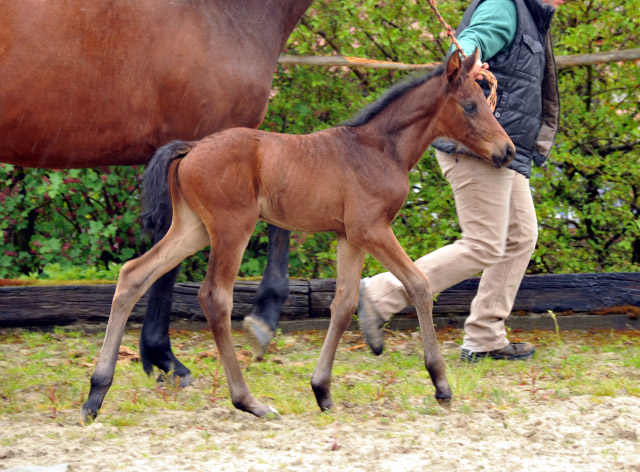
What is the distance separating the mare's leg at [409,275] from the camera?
3.53 metres

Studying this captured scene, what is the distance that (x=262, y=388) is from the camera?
4184mm

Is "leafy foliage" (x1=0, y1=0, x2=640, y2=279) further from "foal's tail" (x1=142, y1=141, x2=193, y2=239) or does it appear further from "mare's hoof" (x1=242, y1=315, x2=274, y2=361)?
"foal's tail" (x1=142, y1=141, x2=193, y2=239)

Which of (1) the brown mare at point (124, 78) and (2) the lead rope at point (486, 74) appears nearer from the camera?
(2) the lead rope at point (486, 74)

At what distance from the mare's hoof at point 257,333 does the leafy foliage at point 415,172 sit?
5.13 feet

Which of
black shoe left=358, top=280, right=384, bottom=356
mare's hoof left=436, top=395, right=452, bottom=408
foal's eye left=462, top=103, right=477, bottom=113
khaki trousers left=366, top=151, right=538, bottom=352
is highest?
foal's eye left=462, top=103, right=477, bottom=113

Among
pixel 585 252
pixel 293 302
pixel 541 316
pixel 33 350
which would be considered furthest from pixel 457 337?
pixel 33 350

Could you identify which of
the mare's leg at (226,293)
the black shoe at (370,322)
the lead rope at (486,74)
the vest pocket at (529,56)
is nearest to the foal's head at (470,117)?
the lead rope at (486,74)

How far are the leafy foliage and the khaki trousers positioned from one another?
45.8 inches

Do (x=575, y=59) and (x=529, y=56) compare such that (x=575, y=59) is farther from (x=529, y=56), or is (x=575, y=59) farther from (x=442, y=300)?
(x=442, y=300)

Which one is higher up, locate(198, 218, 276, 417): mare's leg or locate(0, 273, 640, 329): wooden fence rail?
locate(198, 218, 276, 417): mare's leg

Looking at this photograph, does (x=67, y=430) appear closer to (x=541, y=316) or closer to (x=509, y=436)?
(x=509, y=436)

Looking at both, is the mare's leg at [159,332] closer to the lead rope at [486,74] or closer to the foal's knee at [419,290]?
the foal's knee at [419,290]

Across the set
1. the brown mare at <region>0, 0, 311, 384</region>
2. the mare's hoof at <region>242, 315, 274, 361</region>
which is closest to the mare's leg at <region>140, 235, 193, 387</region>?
the brown mare at <region>0, 0, 311, 384</region>

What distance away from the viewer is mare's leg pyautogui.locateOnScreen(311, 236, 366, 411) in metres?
3.70
